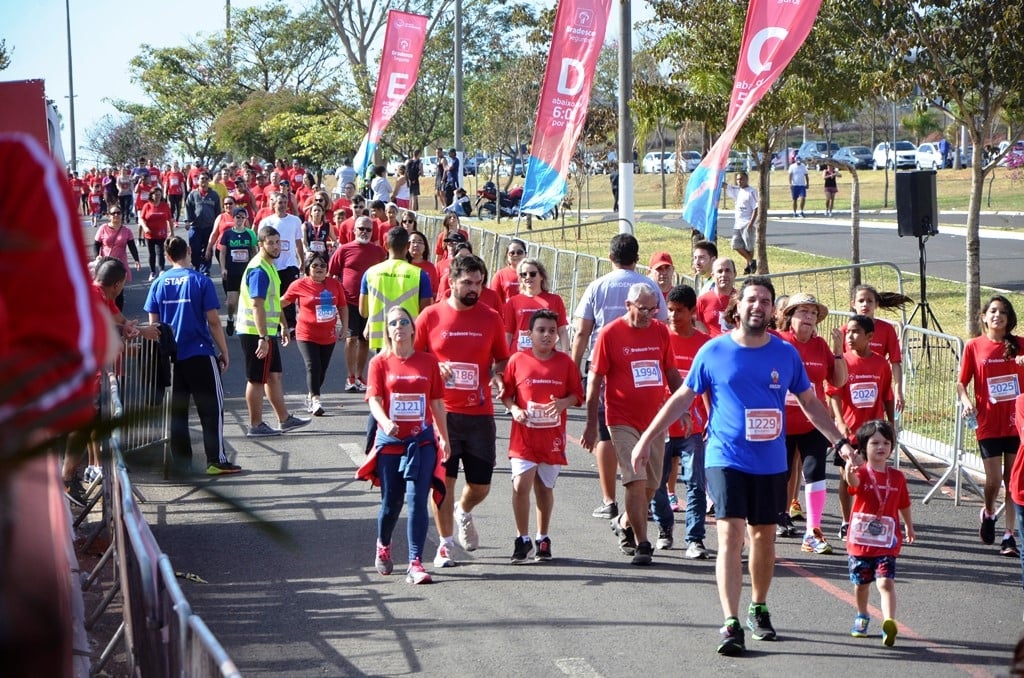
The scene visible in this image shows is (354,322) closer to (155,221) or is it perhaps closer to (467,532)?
(467,532)

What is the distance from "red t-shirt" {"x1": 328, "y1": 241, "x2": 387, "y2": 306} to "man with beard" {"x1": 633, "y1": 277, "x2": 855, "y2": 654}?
7.95 metres

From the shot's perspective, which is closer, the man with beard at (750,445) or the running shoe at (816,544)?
the man with beard at (750,445)

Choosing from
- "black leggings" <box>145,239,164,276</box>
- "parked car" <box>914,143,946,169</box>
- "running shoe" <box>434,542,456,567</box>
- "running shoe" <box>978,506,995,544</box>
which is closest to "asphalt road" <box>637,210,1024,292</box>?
"black leggings" <box>145,239,164,276</box>

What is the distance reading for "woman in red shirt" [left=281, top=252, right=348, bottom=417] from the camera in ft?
44.4

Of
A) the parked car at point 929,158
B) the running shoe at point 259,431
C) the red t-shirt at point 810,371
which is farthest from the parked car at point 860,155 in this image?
the red t-shirt at point 810,371

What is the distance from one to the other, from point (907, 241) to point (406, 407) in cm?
2403

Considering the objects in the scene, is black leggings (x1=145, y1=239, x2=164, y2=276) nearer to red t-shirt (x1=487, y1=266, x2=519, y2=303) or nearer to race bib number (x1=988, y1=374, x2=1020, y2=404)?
red t-shirt (x1=487, y1=266, x2=519, y2=303)

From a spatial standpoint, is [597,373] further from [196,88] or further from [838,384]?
[196,88]

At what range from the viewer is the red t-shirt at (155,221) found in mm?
24756

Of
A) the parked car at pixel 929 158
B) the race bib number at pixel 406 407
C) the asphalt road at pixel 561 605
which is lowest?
the asphalt road at pixel 561 605

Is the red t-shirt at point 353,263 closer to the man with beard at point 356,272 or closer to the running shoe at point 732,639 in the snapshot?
the man with beard at point 356,272

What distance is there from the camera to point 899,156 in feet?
195

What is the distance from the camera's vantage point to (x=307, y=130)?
48.2m

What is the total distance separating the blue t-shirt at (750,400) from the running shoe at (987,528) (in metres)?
2.79
